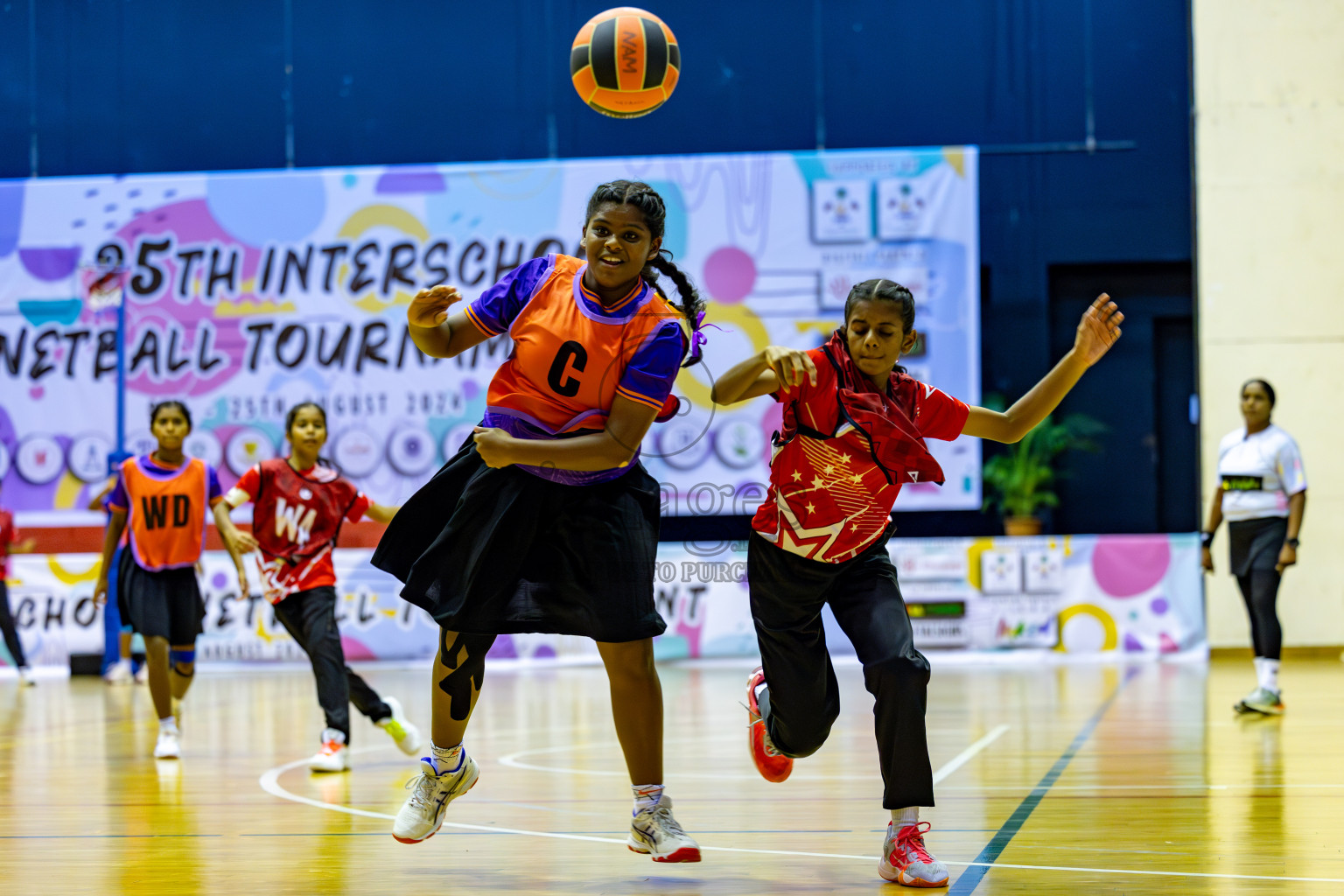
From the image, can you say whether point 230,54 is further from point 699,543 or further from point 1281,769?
point 1281,769

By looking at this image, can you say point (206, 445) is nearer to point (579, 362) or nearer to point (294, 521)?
point (294, 521)

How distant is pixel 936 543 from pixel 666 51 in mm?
5723

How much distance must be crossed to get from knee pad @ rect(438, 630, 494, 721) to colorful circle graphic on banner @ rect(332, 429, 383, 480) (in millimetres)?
8037

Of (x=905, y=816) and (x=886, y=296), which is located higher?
(x=886, y=296)

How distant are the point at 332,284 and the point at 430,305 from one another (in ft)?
27.5

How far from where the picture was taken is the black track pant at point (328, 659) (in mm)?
5277

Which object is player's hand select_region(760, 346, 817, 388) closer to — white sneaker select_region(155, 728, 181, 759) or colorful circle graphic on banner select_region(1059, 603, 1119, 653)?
white sneaker select_region(155, 728, 181, 759)

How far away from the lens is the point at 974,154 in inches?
419

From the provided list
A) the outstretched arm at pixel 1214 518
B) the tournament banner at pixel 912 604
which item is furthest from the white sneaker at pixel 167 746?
the outstretched arm at pixel 1214 518

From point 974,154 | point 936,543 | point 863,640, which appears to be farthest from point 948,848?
point 974,154

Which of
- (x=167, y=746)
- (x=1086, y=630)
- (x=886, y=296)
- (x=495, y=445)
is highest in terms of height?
(x=886, y=296)

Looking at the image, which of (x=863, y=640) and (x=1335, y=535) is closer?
(x=863, y=640)

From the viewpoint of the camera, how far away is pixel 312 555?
5398mm

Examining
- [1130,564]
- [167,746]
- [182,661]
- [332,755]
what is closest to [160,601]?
[182,661]
